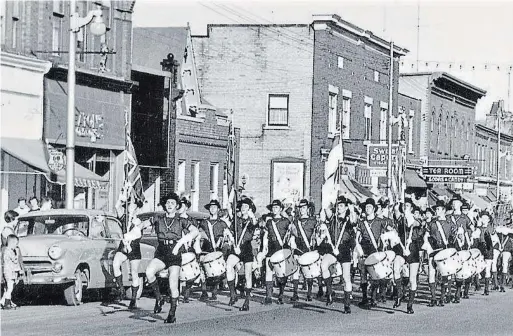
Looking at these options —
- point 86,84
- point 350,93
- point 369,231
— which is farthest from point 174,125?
point 369,231

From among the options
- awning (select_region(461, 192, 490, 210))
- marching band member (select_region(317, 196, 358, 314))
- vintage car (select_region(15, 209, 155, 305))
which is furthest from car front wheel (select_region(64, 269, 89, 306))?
awning (select_region(461, 192, 490, 210))

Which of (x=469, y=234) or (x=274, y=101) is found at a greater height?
(x=274, y=101)

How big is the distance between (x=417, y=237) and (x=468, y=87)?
44.1 metres

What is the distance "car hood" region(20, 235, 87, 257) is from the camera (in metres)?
18.3

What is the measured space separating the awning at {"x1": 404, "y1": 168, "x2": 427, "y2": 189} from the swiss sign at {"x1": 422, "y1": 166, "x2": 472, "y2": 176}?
442mm

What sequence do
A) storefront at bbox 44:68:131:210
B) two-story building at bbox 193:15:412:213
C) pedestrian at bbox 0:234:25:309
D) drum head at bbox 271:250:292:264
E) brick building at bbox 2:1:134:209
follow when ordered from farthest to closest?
two-story building at bbox 193:15:412:213, storefront at bbox 44:68:131:210, brick building at bbox 2:1:134:209, drum head at bbox 271:250:292:264, pedestrian at bbox 0:234:25:309

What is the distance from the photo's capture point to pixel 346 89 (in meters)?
44.9

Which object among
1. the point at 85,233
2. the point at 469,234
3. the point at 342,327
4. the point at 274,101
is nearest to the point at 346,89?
the point at 274,101

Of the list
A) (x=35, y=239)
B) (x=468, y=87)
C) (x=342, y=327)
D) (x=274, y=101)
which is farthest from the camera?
(x=468, y=87)

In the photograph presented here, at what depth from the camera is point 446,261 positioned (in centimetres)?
1995

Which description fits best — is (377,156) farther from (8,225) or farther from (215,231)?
(8,225)

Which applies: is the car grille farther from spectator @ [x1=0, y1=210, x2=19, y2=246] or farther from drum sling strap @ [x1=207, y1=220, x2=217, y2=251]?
drum sling strap @ [x1=207, y1=220, x2=217, y2=251]

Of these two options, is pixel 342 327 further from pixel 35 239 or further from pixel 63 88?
pixel 63 88

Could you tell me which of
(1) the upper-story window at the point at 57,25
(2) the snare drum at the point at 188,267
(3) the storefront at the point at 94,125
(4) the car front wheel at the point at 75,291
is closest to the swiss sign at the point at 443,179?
(3) the storefront at the point at 94,125
